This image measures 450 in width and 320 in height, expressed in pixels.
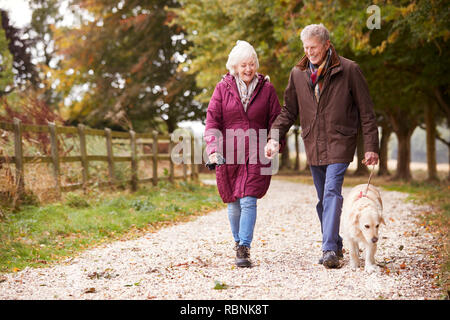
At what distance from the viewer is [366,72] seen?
53.5 ft

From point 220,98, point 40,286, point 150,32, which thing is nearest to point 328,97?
point 220,98

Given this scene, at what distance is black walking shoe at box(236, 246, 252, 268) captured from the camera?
479 centimetres

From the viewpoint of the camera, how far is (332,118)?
15.3ft

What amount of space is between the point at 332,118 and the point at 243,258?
1562mm

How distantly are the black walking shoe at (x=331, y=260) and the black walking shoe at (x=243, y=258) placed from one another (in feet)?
2.33

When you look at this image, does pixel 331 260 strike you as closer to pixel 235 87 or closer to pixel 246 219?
pixel 246 219

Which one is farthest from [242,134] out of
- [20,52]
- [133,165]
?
[20,52]

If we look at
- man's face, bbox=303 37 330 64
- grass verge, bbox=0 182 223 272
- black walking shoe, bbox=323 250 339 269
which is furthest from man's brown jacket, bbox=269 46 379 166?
grass verge, bbox=0 182 223 272

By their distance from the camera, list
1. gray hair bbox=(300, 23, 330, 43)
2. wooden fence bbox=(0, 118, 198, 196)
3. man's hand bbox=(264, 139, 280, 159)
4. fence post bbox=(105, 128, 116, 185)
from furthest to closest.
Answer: fence post bbox=(105, 128, 116, 185), wooden fence bbox=(0, 118, 198, 196), man's hand bbox=(264, 139, 280, 159), gray hair bbox=(300, 23, 330, 43)

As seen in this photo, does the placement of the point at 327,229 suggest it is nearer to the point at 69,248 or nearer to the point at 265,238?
the point at 265,238

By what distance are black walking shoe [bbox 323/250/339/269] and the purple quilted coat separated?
2.75 feet

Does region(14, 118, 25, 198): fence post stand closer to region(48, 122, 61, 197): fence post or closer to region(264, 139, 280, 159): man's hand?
region(48, 122, 61, 197): fence post

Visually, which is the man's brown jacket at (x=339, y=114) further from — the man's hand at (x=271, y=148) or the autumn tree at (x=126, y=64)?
the autumn tree at (x=126, y=64)

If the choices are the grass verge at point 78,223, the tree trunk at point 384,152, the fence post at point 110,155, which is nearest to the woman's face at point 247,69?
the grass verge at point 78,223
